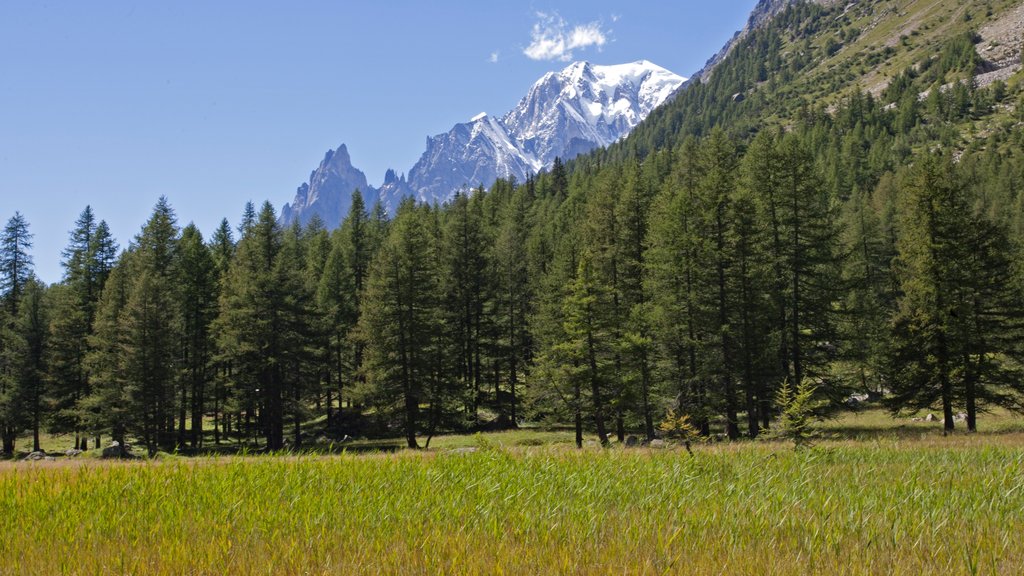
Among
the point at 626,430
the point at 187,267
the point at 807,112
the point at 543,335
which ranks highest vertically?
the point at 807,112

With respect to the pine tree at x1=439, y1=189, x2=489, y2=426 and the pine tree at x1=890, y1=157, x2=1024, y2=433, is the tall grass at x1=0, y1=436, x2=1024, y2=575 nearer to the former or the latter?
the pine tree at x1=890, y1=157, x2=1024, y2=433

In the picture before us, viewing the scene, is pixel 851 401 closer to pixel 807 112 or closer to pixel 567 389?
pixel 567 389

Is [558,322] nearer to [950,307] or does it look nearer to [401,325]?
[401,325]

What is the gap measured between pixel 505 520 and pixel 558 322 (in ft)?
102

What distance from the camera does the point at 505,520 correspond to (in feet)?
18.2

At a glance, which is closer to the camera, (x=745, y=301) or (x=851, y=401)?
(x=745, y=301)

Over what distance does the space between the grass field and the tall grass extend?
21 mm

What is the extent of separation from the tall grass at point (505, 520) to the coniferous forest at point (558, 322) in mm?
13062

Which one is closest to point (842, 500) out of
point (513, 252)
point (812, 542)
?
point (812, 542)

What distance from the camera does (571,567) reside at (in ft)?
13.6

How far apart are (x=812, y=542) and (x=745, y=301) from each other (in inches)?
1053

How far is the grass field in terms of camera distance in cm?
430

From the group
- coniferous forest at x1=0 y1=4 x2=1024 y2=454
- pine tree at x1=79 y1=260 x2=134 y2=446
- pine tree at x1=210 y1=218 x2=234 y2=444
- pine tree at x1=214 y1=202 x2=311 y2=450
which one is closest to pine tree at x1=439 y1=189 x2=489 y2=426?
coniferous forest at x1=0 y1=4 x2=1024 y2=454

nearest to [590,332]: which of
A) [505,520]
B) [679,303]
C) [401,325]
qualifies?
[679,303]
